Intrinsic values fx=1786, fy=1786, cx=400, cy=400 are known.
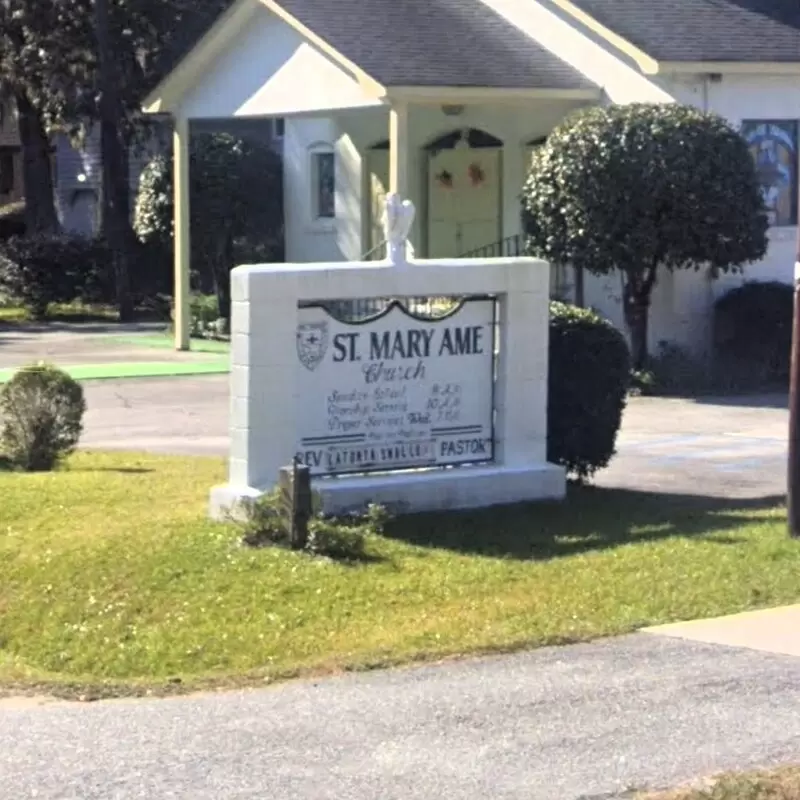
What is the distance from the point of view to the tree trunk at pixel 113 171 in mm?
31609

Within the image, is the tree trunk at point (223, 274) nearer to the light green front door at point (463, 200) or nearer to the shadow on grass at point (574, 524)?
the light green front door at point (463, 200)

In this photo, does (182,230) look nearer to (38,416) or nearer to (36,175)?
(38,416)

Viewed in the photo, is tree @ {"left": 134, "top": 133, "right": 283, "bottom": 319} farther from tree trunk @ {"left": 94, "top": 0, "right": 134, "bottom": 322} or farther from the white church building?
the white church building

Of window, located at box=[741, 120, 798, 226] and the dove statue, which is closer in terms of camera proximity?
the dove statue

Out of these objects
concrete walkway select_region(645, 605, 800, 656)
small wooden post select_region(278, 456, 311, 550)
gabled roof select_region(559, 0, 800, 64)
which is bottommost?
concrete walkway select_region(645, 605, 800, 656)

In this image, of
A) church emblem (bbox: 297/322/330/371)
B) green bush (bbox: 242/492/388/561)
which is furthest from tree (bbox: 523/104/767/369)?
green bush (bbox: 242/492/388/561)

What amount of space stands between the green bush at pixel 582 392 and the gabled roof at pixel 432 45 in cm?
991

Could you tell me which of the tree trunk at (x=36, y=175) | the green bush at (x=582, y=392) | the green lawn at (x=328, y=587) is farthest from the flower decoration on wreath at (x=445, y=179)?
the tree trunk at (x=36, y=175)

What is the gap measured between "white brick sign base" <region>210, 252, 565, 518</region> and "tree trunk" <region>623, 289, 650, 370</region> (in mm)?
9594

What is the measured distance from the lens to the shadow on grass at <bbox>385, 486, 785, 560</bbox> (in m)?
10.7

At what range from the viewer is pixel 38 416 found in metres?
13.4

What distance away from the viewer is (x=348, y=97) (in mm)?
22875

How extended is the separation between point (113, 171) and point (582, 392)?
2265cm

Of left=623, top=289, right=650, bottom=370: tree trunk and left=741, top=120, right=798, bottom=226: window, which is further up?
left=741, top=120, right=798, bottom=226: window
